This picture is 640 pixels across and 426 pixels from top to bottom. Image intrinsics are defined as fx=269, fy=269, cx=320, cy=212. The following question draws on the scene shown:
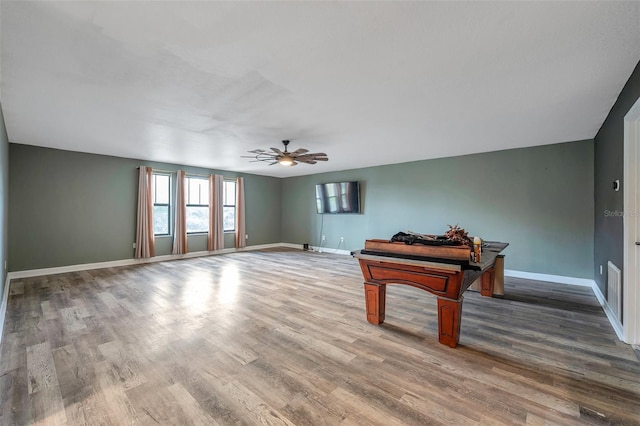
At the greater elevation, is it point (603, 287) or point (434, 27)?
point (434, 27)

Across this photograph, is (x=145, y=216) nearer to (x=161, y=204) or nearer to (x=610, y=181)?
(x=161, y=204)

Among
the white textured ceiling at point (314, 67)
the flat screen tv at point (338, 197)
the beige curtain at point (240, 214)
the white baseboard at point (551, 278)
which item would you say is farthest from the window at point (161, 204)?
the white baseboard at point (551, 278)

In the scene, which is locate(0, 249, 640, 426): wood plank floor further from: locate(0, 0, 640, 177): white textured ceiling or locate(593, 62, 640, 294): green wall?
locate(0, 0, 640, 177): white textured ceiling

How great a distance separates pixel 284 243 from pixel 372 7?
846cm

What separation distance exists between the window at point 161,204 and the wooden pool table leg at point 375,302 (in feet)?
19.4

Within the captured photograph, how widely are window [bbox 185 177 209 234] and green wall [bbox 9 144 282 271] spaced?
65 centimetres

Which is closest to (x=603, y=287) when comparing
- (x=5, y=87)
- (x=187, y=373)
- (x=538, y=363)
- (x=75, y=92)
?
(x=538, y=363)

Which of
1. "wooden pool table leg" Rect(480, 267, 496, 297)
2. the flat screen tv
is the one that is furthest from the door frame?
the flat screen tv

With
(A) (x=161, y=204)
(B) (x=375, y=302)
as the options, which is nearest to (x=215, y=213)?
(A) (x=161, y=204)

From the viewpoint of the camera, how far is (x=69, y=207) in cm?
547

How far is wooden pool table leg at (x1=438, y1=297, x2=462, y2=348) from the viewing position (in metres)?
2.42

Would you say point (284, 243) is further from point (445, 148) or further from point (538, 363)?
point (538, 363)

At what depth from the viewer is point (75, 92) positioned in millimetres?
2783

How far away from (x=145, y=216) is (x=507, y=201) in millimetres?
7848
